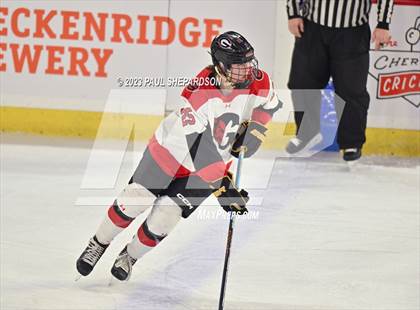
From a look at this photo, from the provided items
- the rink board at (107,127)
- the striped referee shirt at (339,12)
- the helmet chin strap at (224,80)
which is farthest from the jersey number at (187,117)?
the rink board at (107,127)

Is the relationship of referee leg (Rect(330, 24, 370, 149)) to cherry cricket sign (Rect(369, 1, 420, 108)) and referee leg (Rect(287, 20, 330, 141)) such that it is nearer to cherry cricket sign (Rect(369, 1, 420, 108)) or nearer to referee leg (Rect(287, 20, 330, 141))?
referee leg (Rect(287, 20, 330, 141))

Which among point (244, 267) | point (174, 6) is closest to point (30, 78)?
point (174, 6)

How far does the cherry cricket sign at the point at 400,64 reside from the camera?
542cm

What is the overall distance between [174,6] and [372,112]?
4.16 ft

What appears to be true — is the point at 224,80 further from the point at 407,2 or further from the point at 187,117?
the point at 407,2

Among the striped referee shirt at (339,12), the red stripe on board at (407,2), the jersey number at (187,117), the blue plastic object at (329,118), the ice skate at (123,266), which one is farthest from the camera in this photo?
→ the blue plastic object at (329,118)

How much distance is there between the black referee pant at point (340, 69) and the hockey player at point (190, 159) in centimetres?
190

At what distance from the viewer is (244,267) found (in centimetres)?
371

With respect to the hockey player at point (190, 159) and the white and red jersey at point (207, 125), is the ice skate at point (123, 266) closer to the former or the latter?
the hockey player at point (190, 159)

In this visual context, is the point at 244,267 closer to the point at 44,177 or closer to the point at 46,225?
the point at 46,225

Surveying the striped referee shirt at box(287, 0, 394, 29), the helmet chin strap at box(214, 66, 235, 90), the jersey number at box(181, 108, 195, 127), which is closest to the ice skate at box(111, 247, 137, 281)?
the jersey number at box(181, 108, 195, 127)

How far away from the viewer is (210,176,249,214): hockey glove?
10.5 feet

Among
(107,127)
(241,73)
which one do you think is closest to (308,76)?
(107,127)

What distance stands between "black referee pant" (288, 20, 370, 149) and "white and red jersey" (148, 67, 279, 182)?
1.89m
